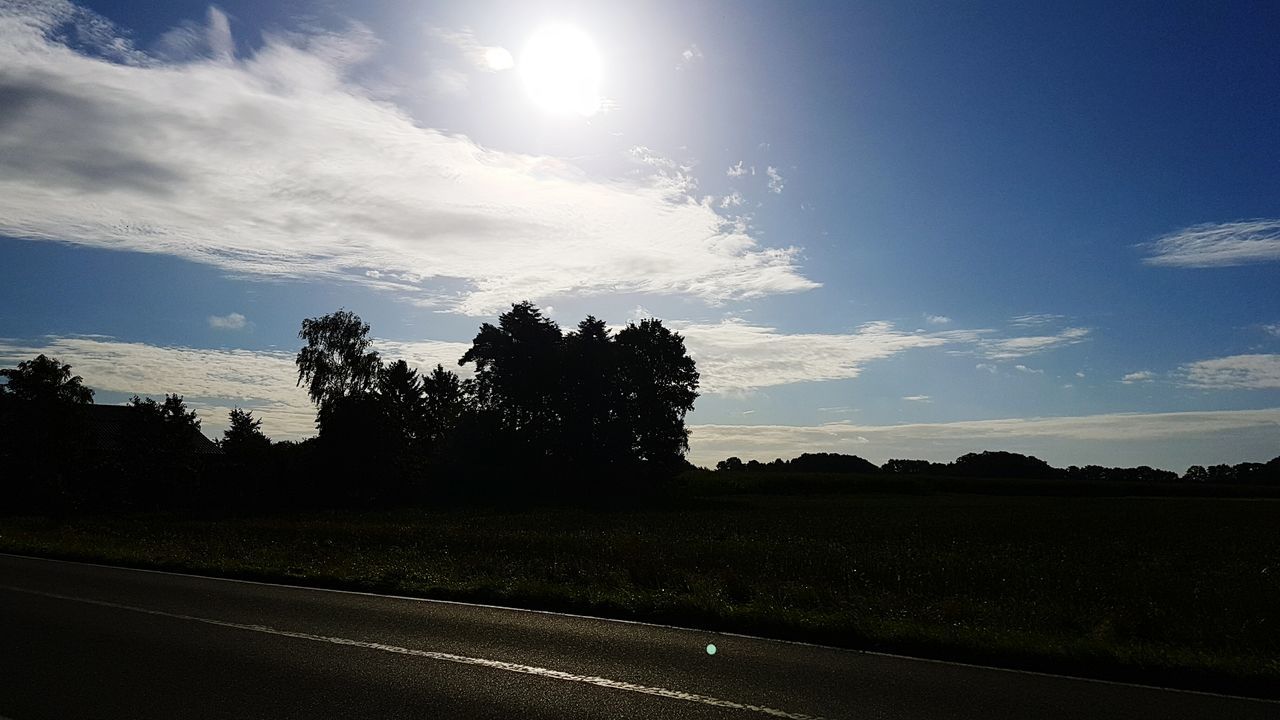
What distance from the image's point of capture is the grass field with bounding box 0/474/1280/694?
970 centimetres

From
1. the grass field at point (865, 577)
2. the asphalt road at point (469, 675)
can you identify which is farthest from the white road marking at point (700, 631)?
the grass field at point (865, 577)

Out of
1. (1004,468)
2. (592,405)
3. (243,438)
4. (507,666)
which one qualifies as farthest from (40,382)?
(1004,468)

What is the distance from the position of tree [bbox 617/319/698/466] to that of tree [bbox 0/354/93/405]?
142 feet

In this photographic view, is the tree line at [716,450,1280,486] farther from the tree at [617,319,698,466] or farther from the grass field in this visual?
the grass field

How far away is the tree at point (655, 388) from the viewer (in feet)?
253

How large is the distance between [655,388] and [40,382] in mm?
48003

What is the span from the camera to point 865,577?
19.3 m

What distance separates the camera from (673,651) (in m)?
8.96

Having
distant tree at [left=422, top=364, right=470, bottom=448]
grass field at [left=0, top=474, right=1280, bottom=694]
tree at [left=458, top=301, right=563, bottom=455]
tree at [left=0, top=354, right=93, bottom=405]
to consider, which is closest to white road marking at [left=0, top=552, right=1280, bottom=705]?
grass field at [left=0, top=474, right=1280, bottom=694]

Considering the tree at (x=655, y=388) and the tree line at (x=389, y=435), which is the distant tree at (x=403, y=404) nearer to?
the tree line at (x=389, y=435)

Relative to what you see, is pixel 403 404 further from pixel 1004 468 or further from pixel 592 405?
pixel 1004 468

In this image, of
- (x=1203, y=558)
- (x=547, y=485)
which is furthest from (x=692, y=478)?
(x=1203, y=558)

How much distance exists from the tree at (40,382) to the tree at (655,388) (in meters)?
43.4

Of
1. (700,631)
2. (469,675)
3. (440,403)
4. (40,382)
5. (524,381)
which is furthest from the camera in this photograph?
(440,403)
